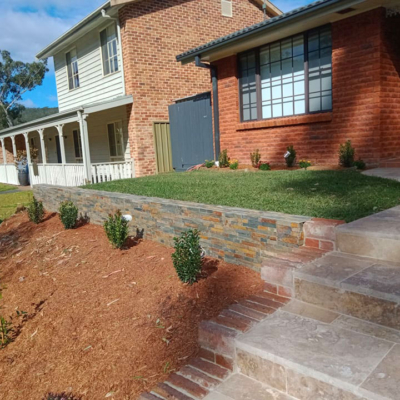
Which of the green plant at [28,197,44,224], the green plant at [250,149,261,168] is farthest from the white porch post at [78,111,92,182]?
the green plant at [250,149,261,168]

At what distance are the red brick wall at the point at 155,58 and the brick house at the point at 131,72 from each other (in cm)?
3

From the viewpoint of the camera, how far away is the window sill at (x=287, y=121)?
25.9ft

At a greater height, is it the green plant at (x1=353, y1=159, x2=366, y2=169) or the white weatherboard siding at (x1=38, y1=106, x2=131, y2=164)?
the white weatherboard siding at (x1=38, y1=106, x2=131, y2=164)

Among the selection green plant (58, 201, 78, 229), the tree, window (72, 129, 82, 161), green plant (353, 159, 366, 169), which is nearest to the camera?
green plant (58, 201, 78, 229)

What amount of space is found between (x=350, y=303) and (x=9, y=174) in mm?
20137

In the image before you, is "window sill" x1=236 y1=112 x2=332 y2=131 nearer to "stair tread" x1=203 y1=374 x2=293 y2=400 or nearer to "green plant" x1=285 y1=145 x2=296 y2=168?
"green plant" x1=285 y1=145 x2=296 y2=168

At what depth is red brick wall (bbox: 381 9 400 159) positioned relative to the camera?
706cm

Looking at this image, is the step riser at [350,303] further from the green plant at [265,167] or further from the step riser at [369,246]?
the green plant at [265,167]

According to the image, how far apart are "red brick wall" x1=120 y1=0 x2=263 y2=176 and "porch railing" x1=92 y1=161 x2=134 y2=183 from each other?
0.63m

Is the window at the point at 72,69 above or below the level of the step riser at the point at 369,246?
above

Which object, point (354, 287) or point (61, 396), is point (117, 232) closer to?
point (61, 396)

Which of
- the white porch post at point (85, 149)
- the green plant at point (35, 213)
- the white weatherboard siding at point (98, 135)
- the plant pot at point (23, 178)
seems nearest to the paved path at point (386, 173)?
the green plant at point (35, 213)

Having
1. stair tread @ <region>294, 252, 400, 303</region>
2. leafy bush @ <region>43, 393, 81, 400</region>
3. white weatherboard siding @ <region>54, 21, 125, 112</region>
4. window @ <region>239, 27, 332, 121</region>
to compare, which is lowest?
leafy bush @ <region>43, 393, 81, 400</region>

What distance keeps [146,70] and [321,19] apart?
651cm
